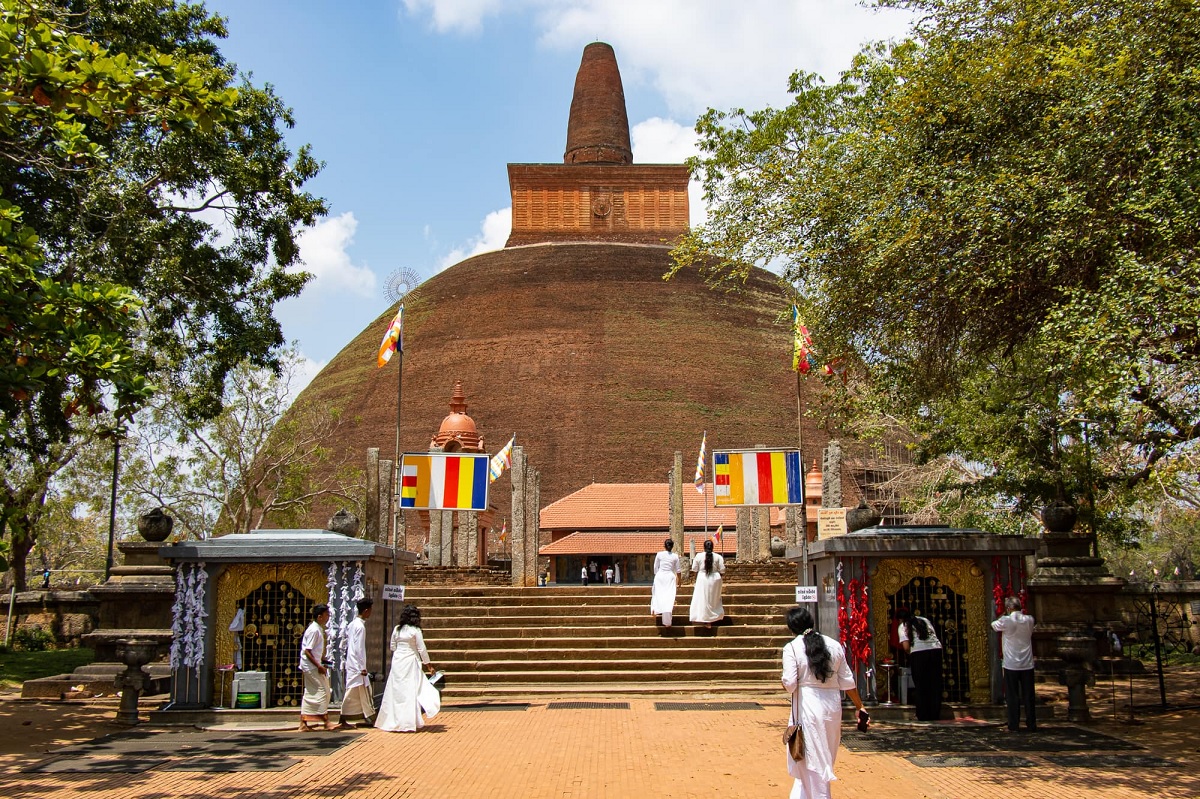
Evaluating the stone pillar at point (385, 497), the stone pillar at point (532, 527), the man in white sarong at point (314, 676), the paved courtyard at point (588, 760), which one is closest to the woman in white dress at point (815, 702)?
the paved courtyard at point (588, 760)

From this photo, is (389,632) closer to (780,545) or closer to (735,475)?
(735,475)

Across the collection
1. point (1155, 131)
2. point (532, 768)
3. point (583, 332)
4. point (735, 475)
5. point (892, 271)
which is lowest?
point (532, 768)

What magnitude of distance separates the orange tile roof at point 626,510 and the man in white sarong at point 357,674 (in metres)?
20.2

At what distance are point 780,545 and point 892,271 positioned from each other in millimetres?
9770

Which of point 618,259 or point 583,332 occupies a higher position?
point 618,259

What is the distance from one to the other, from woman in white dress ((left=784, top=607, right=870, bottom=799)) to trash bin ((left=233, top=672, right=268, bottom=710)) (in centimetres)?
635

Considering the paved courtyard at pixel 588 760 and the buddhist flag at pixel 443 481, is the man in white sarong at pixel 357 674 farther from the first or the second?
the buddhist flag at pixel 443 481

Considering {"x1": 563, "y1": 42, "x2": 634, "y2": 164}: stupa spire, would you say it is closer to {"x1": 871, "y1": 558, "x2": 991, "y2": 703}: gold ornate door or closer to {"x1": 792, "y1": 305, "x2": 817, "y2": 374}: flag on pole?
{"x1": 792, "y1": 305, "x2": 817, "y2": 374}: flag on pole

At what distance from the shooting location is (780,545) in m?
19.2

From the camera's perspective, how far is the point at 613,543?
99.8 feet

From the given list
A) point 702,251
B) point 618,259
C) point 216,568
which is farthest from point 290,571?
point 618,259

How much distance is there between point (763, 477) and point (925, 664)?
5.49 metres

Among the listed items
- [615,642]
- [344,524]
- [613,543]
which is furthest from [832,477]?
[613,543]

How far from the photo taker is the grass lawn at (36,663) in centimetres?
1481
